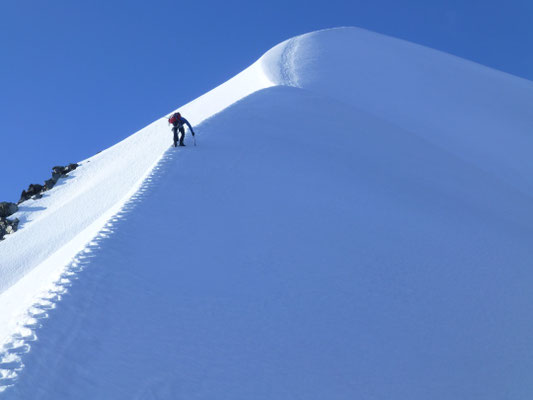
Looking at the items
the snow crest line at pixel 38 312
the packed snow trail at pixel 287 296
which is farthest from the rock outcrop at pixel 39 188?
the snow crest line at pixel 38 312

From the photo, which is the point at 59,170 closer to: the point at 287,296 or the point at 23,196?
the point at 23,196

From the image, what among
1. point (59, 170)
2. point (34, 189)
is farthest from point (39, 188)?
point (59, 170)

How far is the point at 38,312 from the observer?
4582mm

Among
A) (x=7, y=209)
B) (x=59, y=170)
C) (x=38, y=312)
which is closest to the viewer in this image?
(x=38, y=312)

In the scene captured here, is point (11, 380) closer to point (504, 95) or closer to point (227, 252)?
point (227, 252)

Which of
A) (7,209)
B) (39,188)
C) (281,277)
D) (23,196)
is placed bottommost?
(281,277)

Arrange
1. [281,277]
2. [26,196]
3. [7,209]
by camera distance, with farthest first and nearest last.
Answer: [26,196]
[7,209]
[281,277]

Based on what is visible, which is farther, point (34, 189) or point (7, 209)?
point (34, 189)

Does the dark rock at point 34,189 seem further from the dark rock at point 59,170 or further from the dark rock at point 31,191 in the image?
the dark rock at point 59,170

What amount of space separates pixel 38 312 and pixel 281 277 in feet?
10.2

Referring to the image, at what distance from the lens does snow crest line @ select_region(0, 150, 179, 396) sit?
3.80 meters

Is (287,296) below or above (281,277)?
below

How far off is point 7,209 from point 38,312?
14.6 meters

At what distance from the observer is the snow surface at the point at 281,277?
4.43 m
